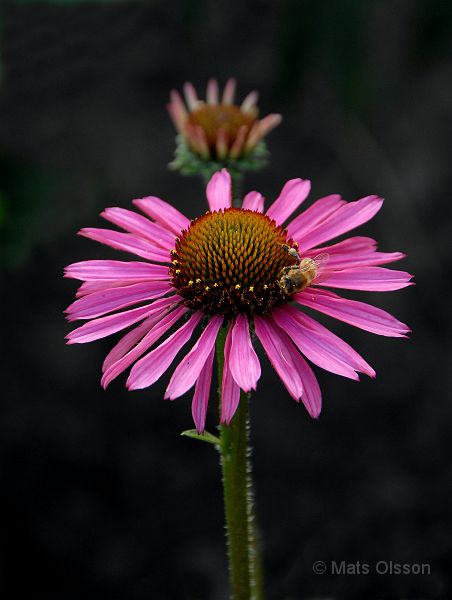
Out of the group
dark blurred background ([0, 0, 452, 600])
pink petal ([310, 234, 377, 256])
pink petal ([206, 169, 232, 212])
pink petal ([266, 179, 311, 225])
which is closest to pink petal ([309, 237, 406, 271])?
pink petal ([310, 234, 377, 256])

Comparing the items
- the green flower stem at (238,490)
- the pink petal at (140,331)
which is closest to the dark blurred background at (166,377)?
the green flower stem at (238,490)

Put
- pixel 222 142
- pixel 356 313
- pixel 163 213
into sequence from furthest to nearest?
pixel 222 142
pixel 163 213
pixel 356 313

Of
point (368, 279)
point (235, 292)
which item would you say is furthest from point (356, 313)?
point (235, 292)

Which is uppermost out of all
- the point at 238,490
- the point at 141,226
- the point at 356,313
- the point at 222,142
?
the point at 222,142

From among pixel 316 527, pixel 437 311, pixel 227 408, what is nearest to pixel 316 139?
pixel 437 311

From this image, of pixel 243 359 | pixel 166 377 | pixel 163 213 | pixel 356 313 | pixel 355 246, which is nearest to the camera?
pixel 243 359

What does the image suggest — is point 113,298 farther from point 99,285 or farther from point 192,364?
point 192,364

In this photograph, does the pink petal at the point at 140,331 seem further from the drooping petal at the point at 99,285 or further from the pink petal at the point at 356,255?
the pink petal at the point at 356,255

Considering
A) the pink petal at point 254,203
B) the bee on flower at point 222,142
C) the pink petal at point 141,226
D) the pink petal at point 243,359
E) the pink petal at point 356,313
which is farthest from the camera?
the bee on flower at point 222,142

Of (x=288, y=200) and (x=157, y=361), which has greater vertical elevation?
(x=288, y=200)
